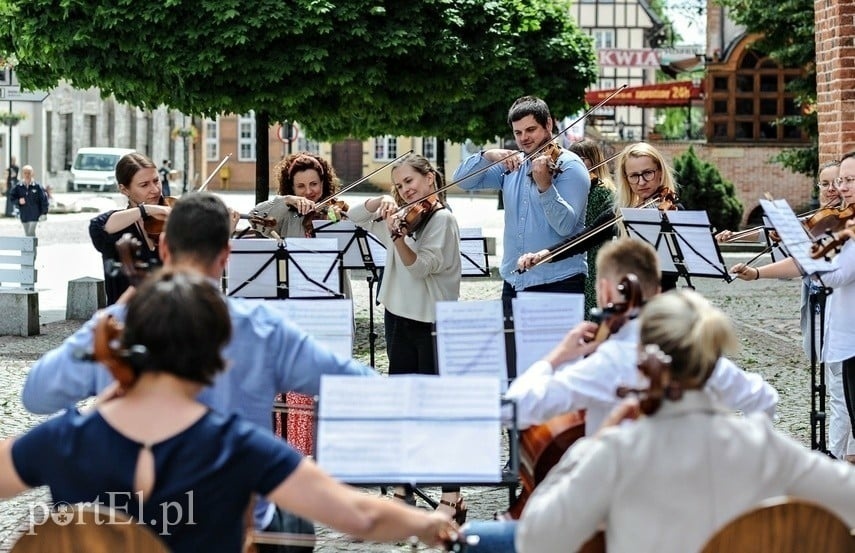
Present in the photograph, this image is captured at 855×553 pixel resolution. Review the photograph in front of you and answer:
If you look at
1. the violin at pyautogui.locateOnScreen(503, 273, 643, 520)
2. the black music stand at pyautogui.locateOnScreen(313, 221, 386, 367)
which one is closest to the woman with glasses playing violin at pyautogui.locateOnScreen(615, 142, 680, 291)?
the black music stand at pyautogui.locateOnScreen(313, 221, 386, 367)

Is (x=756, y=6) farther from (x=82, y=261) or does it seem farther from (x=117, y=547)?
(x=117, y=547)

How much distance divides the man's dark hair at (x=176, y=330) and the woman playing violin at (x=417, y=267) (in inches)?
133

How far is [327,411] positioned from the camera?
3.60 meters

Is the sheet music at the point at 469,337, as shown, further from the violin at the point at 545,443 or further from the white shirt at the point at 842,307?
the white shirt at the point at 842,307

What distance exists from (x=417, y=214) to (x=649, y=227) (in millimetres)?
1093

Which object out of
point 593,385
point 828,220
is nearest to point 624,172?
point 828,220

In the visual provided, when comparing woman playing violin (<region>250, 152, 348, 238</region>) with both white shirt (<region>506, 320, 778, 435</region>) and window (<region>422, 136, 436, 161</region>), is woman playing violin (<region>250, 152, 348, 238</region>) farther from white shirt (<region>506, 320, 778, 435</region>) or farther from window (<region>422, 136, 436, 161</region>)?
window (<region>422, 136, 436, 161</region>)

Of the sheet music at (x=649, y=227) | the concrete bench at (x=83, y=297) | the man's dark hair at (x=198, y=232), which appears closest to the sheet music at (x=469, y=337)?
the man's dark hair at (x=198, y=232)

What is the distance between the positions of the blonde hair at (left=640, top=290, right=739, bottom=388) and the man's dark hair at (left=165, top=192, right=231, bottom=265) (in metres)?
1.22

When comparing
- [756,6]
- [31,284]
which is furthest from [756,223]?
[31,284]

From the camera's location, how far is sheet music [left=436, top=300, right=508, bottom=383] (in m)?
4.67

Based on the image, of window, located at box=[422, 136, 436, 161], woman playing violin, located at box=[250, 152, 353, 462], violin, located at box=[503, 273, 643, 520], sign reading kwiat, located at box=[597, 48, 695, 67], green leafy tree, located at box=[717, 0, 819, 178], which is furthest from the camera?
window, located at box=[422, 136, 436, 161]

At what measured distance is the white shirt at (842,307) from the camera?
6465 millimetres

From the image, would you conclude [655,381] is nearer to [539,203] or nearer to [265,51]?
[539,203]
